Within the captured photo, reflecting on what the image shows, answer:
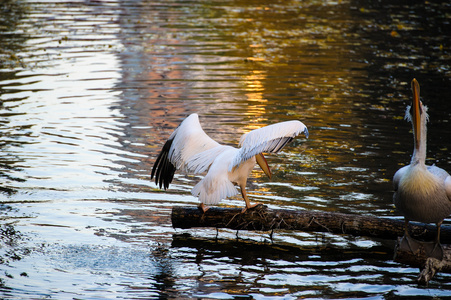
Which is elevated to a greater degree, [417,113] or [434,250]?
[417,113]

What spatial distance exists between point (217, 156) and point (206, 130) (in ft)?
13.5

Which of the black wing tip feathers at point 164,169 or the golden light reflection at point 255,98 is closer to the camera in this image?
the black wing tip feathers at point 164,169

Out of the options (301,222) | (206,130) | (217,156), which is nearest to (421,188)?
(301,222)

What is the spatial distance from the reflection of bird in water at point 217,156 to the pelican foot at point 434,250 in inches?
64.3

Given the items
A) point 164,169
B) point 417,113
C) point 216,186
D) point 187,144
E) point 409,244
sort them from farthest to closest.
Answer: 1. point 164,169
2. point 187,144
3. point 216,186
4. point 409,244
5. point 417,113

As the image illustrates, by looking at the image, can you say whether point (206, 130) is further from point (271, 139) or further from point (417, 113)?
point (417, 113)

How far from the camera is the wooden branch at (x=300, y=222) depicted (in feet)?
21.7

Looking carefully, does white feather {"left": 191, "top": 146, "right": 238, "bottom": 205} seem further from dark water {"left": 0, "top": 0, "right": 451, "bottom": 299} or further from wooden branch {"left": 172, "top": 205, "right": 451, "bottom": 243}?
dark water {"left": 0, "top": 0, "right": 451, "bottom": 299}

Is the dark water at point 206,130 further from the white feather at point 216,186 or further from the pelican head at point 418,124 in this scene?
the pelican head at point 418,124

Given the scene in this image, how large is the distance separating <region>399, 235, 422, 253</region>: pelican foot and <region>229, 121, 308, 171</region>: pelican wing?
4.66ft

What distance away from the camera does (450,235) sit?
6.54 metres

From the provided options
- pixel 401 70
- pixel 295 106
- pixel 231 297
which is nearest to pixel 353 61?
pixel 401 70

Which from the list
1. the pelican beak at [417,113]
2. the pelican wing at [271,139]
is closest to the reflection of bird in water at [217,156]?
the pelican wing at [271,139]

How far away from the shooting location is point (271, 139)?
6.40 metres
